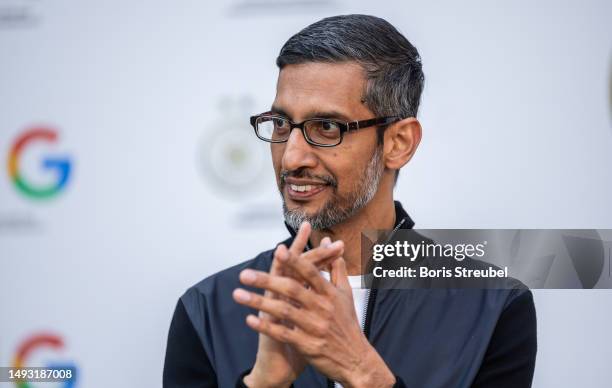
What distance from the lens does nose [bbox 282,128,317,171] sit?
4.78 feet

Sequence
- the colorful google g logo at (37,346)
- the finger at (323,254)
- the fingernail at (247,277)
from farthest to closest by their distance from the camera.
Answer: the colorful google g logo at (37,346) < the finger at (323,254) < the fingernail at (247,277)

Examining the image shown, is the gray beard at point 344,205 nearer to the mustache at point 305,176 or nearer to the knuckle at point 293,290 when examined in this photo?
the mustache at point 305,176

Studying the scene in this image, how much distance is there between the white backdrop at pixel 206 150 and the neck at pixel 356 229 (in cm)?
44

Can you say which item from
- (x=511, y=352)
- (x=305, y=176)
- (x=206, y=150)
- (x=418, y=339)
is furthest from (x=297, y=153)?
(x=206, y=150)

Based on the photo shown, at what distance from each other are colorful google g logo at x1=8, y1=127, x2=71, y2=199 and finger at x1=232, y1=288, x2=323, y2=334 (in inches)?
48.1

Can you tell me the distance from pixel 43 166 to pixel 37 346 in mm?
504

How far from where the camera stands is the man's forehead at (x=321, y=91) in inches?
58.5

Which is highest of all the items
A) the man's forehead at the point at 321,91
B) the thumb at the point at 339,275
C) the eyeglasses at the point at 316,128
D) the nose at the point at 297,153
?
the man's forehead at the point at 321,91

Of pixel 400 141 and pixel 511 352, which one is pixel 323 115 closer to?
pixel 400 141

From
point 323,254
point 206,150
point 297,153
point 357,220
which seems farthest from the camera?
point 206,150

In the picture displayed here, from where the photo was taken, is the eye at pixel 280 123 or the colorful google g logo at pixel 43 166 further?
the colorful google g logo at pixel 43 166

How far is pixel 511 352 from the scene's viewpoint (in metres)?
1.51

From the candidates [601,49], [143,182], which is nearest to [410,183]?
[601,49]

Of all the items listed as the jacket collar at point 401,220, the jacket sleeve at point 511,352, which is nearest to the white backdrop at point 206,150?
the jacket collar at point 401,220
